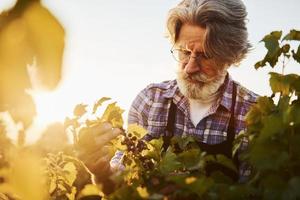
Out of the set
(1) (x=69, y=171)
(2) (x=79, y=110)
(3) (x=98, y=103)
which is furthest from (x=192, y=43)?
(1) (x=69, y=171)

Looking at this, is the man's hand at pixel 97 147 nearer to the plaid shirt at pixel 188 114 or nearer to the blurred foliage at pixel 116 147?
the blurred foliage at pixel 116 147

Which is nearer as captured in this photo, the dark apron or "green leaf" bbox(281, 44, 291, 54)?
"green leaf" bbox(281, 44, 291, 54)

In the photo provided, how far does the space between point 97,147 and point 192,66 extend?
1.97 m

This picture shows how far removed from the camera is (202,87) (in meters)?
3.72

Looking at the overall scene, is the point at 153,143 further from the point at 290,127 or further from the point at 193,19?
the point at 193,19

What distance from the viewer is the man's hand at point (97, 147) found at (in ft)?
5.13

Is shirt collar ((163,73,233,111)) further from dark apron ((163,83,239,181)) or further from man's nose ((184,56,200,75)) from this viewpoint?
man's nose ((184,56,200,75))

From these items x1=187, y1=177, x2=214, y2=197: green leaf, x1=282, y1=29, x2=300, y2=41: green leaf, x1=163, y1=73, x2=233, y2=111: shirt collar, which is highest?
x1=282, y1=29, x2=300, y2=41: green leaf

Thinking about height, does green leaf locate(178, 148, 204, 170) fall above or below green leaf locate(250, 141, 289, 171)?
below

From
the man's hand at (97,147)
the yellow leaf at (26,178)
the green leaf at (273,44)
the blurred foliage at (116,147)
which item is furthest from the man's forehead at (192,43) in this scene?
the yellow leaf at (26,178)

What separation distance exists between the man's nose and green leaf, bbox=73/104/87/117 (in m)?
2.18

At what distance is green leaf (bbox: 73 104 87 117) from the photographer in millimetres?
1567

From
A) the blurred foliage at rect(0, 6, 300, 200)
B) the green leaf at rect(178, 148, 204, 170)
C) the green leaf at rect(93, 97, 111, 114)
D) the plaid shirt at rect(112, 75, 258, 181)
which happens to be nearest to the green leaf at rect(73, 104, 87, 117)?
the blurred foliage at rect(0, 6, 300, 200)

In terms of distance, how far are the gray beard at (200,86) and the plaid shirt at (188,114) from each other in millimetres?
94
